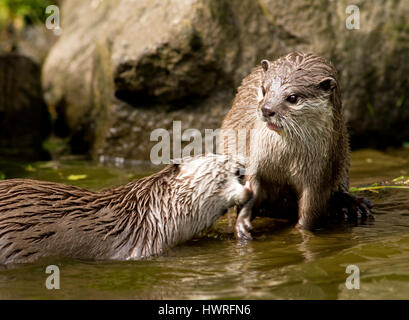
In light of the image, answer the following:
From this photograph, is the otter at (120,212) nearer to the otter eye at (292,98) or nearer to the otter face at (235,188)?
the otter face at (235,188)

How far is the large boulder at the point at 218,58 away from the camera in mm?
6137

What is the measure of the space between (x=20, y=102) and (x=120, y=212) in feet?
14.1

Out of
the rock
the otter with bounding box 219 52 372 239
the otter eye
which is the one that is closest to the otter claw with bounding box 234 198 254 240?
the otter with bounding box 219 52 372 239

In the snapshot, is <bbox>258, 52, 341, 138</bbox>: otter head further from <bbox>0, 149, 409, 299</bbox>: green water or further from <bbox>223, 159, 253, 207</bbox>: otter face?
<bbox>0, 149, 409, 299</bbox>: green water

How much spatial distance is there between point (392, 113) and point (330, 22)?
1220 millimetres

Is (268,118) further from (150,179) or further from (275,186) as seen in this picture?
(150,179)

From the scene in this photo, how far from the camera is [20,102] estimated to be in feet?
25.0

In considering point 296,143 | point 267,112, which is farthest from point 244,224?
point 267,112

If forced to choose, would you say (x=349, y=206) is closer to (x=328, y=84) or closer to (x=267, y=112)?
(x=328, y=84)

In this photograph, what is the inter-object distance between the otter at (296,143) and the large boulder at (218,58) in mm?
1957

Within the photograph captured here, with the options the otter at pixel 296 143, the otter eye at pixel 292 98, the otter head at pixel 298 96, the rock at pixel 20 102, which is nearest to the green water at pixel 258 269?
the otter at pixel 296 143

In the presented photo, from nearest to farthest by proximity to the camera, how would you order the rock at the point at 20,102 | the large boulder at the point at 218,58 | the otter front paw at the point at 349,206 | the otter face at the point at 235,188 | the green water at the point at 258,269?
the green water at the point at 258,269, the otter face at the point at 235,188, the otter front paw at the point at 349,206, the large boulder at the point at 218,58, the rock at the point at 20,102
